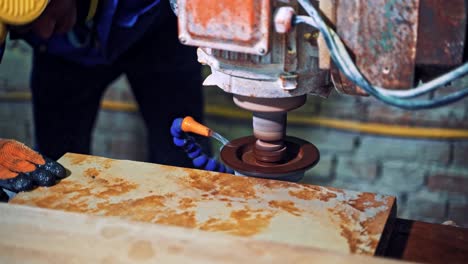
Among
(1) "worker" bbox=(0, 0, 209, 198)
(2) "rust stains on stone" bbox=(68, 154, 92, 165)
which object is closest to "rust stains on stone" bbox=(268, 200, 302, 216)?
(2) "rust stains on stone" bbox=(68, 154, 92, 165)

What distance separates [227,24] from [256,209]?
0.34m

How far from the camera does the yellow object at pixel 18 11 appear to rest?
134cm

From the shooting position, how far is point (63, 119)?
2398mm

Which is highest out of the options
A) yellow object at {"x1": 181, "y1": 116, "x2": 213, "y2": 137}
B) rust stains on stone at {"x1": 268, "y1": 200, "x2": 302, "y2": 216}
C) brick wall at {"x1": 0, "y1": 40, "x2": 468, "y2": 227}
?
yellow object at {"x1": 181, "y1": 116, "x2": 213, "y2": 137}

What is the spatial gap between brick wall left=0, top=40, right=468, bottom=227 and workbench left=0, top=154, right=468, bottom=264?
1.38 meters

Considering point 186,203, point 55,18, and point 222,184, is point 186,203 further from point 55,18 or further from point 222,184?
point 55,18

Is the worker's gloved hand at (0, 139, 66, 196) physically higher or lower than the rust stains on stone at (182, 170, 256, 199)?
higher

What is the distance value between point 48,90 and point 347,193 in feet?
4.21

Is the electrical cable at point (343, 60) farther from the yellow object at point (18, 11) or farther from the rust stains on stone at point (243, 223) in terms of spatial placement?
the yellow object at point (18, 11)

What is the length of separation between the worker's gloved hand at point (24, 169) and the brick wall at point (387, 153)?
1.47 meters

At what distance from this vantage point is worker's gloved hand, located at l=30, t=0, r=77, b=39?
172cm

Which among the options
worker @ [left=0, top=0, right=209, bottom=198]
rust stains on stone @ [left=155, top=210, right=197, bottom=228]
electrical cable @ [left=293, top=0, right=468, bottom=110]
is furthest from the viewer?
worker @ [left=0, top=0, right=209, bottom=198]

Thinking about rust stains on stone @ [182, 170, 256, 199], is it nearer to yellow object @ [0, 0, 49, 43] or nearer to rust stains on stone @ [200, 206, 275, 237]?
rust stains on stone @ [200, 206, 275, 237]

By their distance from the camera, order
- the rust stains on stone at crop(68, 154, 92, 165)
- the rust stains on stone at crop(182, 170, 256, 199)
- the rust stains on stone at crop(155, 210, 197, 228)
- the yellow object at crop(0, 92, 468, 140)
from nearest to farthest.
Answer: the rust stains on stone at crop(155, 210, 197, 228) < the rust stains on stone at crop(182, 170, 256, 199) < the rust stains on stone at crop(68, 154, 92, 165) < the yellow object at crop(0, 92, 468, 140)
